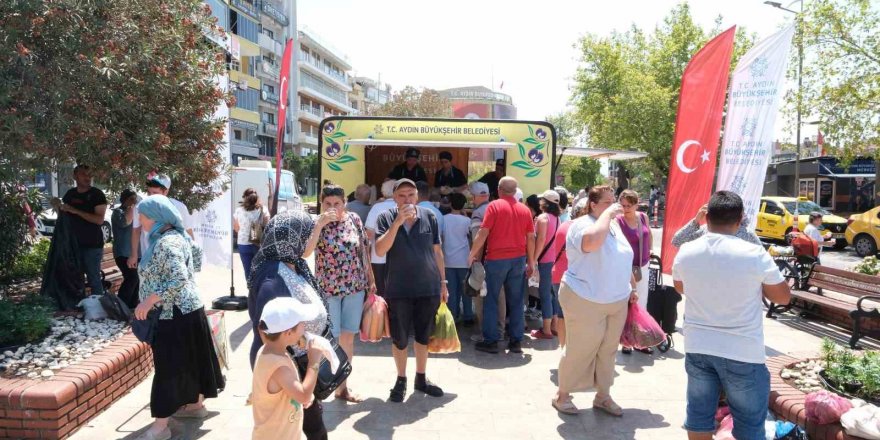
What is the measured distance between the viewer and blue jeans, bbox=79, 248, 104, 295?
6.37 metres

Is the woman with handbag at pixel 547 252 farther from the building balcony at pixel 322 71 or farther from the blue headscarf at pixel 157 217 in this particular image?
the building balcony at pixel 322 71

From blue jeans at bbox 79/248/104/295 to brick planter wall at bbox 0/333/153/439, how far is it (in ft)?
7.08

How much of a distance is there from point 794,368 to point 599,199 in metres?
1.94

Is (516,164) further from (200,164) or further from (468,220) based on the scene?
(200,164)

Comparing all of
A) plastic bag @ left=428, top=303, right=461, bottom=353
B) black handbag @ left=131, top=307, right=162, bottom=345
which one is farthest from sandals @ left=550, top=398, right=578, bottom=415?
black handbag @ left=131, top=307, right=162, bottom=345

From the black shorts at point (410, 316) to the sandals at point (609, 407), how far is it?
1415 mm

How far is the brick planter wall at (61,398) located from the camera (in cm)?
376

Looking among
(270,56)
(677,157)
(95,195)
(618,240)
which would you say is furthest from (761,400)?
(270,56)

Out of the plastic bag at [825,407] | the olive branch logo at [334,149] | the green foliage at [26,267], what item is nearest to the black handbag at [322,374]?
the plastic bag at [825,407]

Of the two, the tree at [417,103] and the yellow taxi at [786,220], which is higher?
the tree at [417,103]

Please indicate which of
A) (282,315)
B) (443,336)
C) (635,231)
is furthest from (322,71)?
(282,315)

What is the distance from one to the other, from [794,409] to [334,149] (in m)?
5.46

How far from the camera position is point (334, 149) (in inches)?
291

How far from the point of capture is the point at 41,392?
3.77 metres
